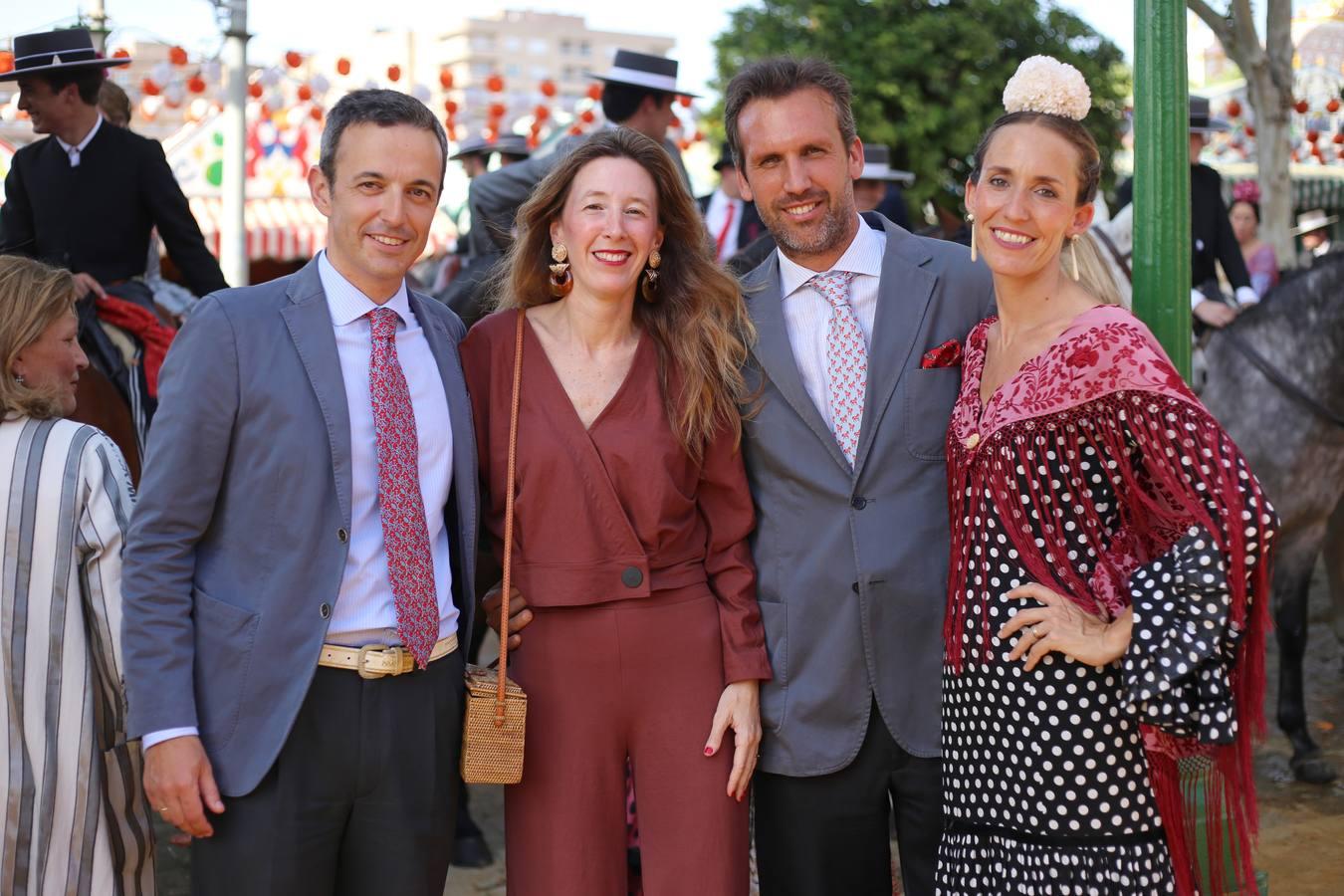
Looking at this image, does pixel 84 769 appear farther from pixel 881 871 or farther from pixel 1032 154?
pixel 1032 154

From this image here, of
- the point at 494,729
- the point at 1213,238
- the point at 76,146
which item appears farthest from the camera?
the point at 1213,238

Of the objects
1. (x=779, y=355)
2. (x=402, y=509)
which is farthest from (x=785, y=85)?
(x=402, y=509)

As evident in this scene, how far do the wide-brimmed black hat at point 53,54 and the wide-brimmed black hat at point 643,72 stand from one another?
2.14 m

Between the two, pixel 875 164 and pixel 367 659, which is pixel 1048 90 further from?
pixel 875 164

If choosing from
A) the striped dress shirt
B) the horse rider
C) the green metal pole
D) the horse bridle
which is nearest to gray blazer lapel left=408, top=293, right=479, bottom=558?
the striped dress shirt

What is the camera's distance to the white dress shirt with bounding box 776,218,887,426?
2973 mm

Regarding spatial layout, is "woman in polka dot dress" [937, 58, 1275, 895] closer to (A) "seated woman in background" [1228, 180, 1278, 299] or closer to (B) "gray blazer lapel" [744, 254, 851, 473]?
(B) "gray blazer lapel" [744, 254, 851, 473]

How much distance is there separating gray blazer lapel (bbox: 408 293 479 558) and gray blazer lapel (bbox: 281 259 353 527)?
0.83 feet

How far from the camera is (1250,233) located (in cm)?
1101

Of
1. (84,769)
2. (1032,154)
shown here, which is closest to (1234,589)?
(1032,154)

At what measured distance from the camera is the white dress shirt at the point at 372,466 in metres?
2.56

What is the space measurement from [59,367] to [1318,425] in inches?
196

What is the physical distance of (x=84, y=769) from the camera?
287 centimetres

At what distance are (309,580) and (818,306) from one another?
133cm
